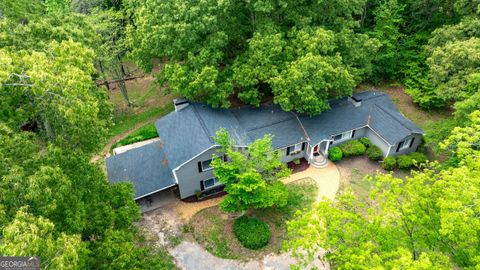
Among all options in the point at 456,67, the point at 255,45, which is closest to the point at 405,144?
the point at 456,67

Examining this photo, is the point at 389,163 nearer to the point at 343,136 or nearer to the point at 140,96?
the point at 343,136

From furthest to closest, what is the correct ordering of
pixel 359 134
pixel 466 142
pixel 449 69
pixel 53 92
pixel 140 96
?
pixel 140 96
pixel 359 134
pixel 449 69
pixel 466 142
pixel 53 92

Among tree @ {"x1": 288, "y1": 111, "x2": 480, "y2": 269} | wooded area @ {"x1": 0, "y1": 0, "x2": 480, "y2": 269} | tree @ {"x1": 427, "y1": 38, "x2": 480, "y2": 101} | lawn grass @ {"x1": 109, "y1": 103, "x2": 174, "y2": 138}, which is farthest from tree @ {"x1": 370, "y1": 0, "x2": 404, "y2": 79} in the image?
lawn grass @ {"x1": 109, "y1": 103, "x2": 174, "y2": 138}

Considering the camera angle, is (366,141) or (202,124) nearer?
(202,124)

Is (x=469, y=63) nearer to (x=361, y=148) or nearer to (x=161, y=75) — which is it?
(x=361, y=148)

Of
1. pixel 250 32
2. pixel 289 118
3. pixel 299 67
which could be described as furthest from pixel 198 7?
pixel 289 118

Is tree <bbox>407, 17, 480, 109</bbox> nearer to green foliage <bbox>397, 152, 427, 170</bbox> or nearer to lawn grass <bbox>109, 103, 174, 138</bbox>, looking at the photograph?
green foliage <bbox>397, 152, 427, 170</bbox>

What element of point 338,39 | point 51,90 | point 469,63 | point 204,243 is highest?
point 51,90
